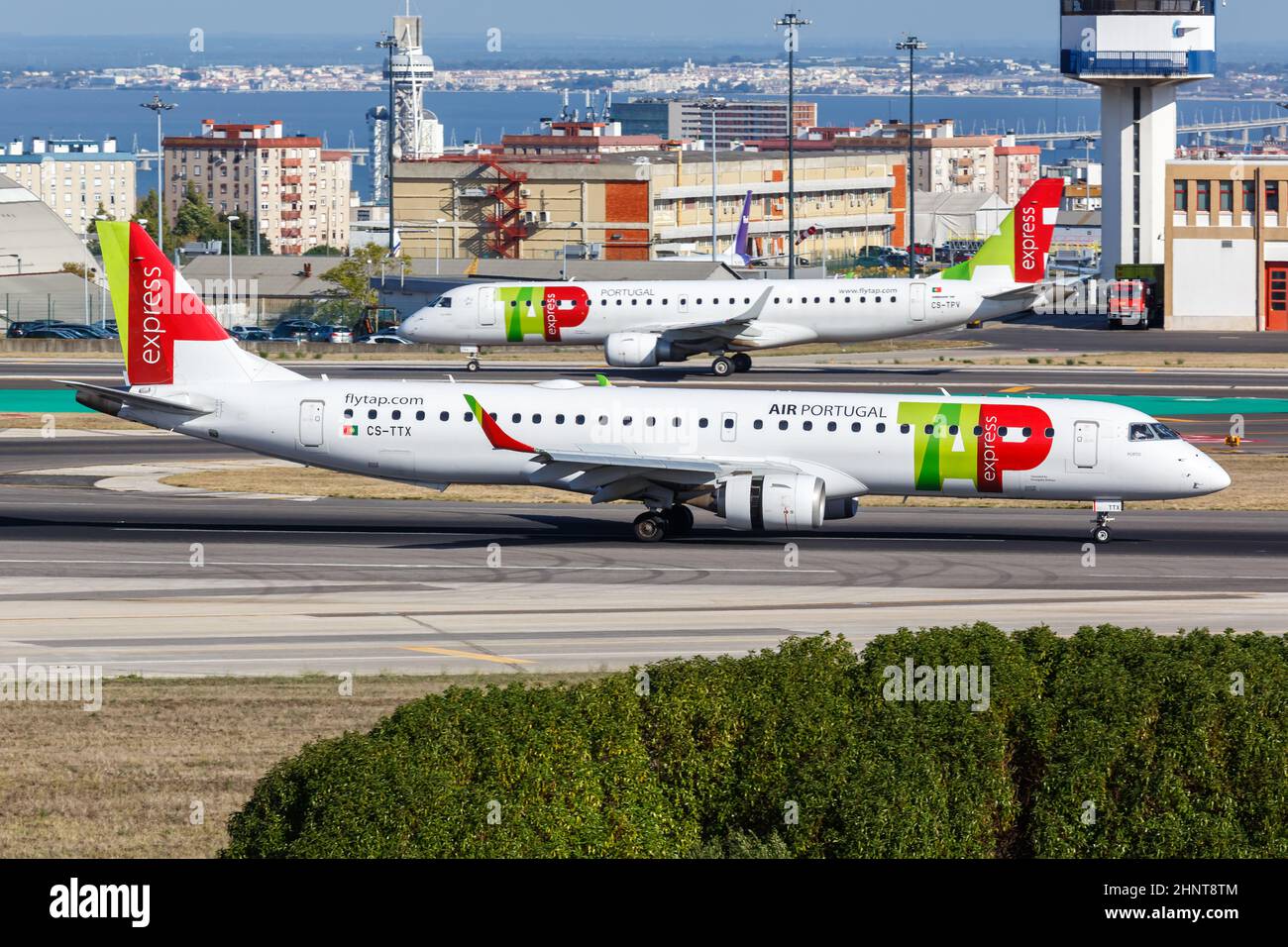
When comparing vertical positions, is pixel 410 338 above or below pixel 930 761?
above

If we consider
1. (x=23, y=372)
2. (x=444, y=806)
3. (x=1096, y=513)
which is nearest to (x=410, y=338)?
(x=23, y=372)

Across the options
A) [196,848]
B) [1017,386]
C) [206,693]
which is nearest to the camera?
[196,848]

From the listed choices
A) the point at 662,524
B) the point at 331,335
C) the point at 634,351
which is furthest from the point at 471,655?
the point at 331,335

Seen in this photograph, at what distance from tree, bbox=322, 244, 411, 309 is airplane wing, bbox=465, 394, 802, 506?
76402 mm

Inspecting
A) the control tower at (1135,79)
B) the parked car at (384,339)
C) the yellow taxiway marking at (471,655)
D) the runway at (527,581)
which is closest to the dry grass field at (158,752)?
the yellow taxiway marking at (471,655)

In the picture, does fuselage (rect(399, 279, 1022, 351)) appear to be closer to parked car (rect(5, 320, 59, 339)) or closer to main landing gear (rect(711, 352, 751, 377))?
main landing gear (rect(711, 352, 751, 377))

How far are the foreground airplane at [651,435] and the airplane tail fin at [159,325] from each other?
41 millimetres

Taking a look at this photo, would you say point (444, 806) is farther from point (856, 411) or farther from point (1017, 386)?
point (1017, 386)

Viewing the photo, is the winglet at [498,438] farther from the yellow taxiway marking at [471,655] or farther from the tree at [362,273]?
the tree at [362,273]

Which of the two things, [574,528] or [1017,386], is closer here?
[574,528]

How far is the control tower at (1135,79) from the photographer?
115812mm

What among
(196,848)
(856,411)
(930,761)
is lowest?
(196,848)

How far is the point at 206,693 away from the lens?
91.2ft
